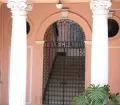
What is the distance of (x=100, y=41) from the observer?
42.4ft

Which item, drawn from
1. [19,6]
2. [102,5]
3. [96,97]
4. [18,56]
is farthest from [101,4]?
[18,56]

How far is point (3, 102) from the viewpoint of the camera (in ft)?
57.4

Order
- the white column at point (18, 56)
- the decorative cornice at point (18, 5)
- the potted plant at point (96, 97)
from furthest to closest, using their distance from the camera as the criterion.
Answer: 1. the white column at point (18, 56)
2. the decorative cornice at point (18, 5)
3. the potted plant at point (96, 97)

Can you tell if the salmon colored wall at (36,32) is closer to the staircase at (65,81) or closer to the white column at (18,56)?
the staircase at (65,81)

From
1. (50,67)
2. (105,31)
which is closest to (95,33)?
(105,31)

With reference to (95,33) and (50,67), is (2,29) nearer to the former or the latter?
(50,67)

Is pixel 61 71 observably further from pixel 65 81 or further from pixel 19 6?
pixel 19 6

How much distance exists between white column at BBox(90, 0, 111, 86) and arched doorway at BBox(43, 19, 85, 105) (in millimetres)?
5139

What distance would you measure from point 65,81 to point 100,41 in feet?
21.6

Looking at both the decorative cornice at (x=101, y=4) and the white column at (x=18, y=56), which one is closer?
the decorative cornice at (x=101, y=4)

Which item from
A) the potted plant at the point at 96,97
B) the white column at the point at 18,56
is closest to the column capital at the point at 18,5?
the white column at the point at 18,56

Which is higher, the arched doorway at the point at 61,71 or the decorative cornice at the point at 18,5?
the decorative cornice at the point at 18,5

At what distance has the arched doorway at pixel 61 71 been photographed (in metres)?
18.3

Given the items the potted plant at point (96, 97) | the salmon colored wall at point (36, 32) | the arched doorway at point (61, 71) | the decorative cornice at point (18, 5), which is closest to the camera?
the potted plant at point (96, 97)
